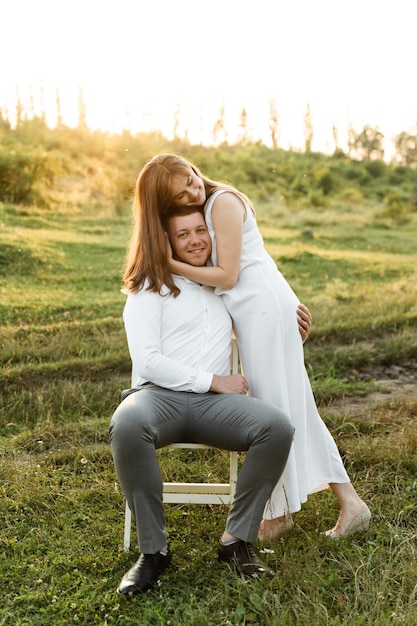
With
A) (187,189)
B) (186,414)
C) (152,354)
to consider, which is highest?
(187,189)

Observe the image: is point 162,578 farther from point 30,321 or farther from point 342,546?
point 30,321

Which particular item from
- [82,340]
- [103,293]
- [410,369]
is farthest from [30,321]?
[410,369]

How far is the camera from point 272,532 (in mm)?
3479

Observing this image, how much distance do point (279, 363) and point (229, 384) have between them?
26 cm

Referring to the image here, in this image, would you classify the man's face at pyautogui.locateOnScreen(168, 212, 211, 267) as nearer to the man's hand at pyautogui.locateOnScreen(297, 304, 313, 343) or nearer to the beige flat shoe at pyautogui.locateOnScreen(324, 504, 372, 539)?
the man's hand at pyautogui.locateOnScreen(297, 304, 313, 343)

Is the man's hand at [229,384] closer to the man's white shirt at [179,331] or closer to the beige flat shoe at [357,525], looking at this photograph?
the man's white shirt at [179,331]

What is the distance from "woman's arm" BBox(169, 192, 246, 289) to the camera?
3.42 m

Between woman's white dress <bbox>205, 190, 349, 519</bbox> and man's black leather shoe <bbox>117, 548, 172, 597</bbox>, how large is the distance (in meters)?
0.57

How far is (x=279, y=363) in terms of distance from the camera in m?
3.42

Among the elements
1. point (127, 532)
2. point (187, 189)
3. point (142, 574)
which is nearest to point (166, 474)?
point (127, 532)

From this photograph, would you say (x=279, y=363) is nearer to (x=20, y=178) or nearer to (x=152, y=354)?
(x=152, y=354)

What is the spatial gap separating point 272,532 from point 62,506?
1041 mm

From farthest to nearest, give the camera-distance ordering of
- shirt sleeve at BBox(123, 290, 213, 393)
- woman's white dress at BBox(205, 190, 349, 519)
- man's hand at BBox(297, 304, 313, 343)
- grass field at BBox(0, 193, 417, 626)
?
man's hand at BBox(297, 304, 313, 343) → woman's white dress at BBox(205, 190, 349, 519) → shirt sleeve at BBox(123, 290, 213, 393) → grass field at BBox(0, 193, 417, 626)

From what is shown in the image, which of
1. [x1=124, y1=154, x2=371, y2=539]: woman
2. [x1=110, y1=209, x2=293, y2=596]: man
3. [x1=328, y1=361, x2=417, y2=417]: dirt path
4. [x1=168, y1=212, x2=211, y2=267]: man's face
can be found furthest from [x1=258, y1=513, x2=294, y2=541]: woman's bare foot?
[x1=328, y1=361, x2=417, y2=417]: dirt path
